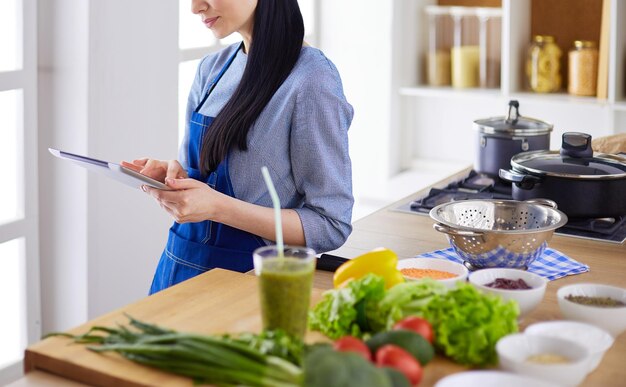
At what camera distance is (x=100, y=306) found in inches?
128

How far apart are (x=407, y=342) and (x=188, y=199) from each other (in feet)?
2.53

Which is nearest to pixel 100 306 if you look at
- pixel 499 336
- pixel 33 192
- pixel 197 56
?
pixel 33 192

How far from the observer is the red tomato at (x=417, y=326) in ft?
5.01

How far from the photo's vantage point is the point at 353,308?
1620mm

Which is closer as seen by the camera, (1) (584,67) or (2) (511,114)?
(2) (511,114)

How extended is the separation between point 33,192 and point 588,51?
2405 mm

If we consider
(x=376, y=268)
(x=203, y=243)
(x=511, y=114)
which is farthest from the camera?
(x=511, y=114)

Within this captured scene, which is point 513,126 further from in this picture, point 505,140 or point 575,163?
point 575,163

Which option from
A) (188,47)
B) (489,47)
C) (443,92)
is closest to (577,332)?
(188,47)

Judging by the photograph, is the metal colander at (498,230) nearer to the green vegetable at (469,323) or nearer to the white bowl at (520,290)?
the white bowl at (520,290)

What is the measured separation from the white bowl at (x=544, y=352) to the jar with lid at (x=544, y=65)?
3.02 meters

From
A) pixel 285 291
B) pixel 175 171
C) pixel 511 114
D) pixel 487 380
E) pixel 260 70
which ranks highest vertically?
pixel 260 70

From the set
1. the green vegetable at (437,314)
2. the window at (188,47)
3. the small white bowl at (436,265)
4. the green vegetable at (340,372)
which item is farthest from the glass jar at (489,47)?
the green vegetable at (340,372)

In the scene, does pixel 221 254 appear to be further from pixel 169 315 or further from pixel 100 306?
pixel 100 306
